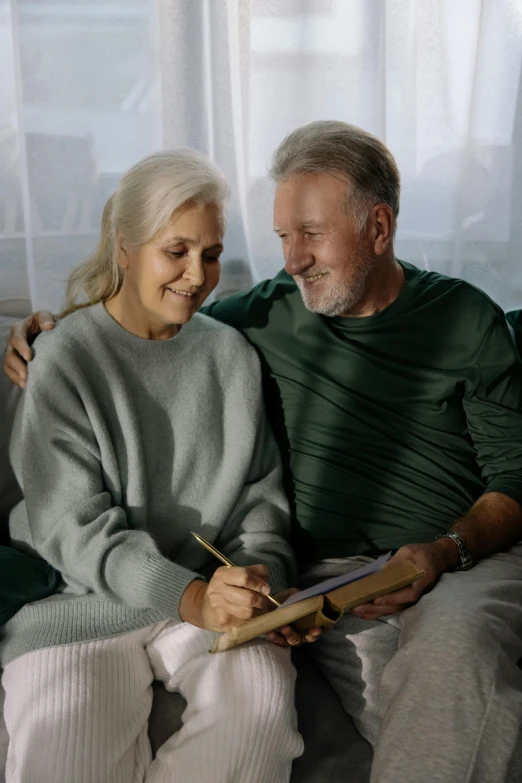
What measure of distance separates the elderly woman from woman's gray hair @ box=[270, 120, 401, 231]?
209 mm

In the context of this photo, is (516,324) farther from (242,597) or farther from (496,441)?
(242,597)

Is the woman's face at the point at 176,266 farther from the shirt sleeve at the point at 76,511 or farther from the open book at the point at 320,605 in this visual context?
the open book at the point at 320,605

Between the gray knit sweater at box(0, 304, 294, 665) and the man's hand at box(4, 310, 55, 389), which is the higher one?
the man's hand at box(4, 310, 55, 389)

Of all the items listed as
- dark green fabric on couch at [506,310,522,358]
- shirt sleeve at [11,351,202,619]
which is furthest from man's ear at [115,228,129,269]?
dark green fabric on couch at [506,310,522,358]

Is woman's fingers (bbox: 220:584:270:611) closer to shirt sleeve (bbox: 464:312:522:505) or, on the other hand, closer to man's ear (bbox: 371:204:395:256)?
shirt sleeve (bbox: 464:312:522:505)

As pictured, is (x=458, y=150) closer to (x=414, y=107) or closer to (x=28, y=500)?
(x=414, y=107)

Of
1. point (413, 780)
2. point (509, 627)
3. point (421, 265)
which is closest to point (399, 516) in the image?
point (509, 627)

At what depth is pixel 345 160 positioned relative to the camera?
6.13ft

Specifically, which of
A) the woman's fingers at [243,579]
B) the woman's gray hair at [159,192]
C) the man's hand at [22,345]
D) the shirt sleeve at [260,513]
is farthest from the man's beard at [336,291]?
the woman's fingers at [243,579]

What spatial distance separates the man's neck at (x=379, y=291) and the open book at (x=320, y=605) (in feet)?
1.95

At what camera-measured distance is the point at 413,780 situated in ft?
4.51

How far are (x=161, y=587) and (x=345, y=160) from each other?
0.90 metres

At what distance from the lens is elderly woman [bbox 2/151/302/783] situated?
58.4 inches

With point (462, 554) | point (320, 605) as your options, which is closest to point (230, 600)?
point (320, 605)
